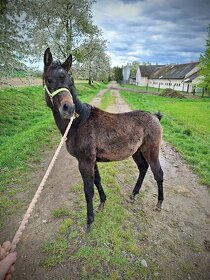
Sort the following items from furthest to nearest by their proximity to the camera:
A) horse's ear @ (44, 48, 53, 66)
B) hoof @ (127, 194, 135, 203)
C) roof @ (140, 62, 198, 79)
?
1. roof @ (140, 62, 198, 79)
2. hoof @ (127, 194, 135, 203)
3. horse's ear @ (44, 48, 53, 66)

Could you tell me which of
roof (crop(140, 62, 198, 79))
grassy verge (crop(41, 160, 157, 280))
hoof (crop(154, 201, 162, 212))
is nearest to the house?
roof (crop(140, 62, 198, 79))

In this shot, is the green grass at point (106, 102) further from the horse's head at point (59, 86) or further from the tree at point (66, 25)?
the horse's head at point (59, 86)

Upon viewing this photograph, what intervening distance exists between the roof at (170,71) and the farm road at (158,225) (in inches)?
2608

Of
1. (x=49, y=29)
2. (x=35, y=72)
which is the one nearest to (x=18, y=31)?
(x=35, y=72)

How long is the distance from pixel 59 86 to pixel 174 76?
7384 centimetres

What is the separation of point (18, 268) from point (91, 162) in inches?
87.0

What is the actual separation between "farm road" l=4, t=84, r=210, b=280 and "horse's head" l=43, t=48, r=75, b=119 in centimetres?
256

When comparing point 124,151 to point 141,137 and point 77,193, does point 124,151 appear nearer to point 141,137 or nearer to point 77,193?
point 141,137

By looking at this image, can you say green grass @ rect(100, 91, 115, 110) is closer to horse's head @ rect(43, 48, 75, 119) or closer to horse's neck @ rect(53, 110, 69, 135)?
horse's neck @ rect(53, 110, 69, 135)

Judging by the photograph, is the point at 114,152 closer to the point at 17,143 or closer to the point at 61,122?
the point at 61,122

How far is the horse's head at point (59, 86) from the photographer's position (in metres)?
3.85

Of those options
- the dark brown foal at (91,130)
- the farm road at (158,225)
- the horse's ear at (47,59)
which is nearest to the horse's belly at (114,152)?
the dark brown foal at (91,130)

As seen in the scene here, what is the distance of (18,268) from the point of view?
3.79 meters

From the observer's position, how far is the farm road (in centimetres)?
387
